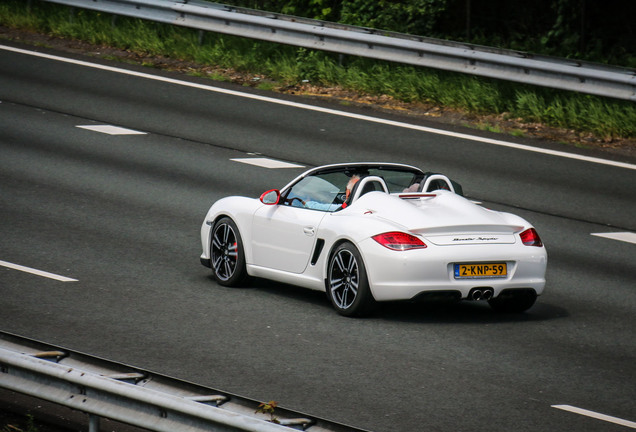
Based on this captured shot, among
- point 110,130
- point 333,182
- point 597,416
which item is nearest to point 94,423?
point 597,416

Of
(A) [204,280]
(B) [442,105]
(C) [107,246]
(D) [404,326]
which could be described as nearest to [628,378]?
(D) [404,326]

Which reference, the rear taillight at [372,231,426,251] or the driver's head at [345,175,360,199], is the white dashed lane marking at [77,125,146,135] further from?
the rear taillight at [372,231,426,251]

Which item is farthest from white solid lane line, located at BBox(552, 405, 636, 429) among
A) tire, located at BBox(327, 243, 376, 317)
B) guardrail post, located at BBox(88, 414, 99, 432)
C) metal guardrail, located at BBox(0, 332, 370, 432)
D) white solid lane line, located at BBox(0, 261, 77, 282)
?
white solid lane line, located at BBox(0, 261, 77, 282)

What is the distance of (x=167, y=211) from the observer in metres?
14.1

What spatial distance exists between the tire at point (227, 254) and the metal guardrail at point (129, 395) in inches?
170

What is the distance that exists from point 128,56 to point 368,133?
6710 mm

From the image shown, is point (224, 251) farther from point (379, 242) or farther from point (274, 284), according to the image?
point (379, 242)

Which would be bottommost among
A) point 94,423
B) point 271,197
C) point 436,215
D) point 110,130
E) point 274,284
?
point 274,284

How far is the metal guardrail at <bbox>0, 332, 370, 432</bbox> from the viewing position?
19.2ft

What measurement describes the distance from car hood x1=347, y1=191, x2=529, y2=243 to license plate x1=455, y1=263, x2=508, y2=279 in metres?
0.23

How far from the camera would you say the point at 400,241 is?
9.84 m

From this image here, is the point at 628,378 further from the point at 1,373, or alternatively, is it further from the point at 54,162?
the point at 54,162

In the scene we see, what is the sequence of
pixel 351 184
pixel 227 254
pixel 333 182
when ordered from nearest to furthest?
1. pixel 351 184
2. pixel 333 182
3. pixel 227 254

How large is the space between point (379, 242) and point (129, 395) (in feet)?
13.4
